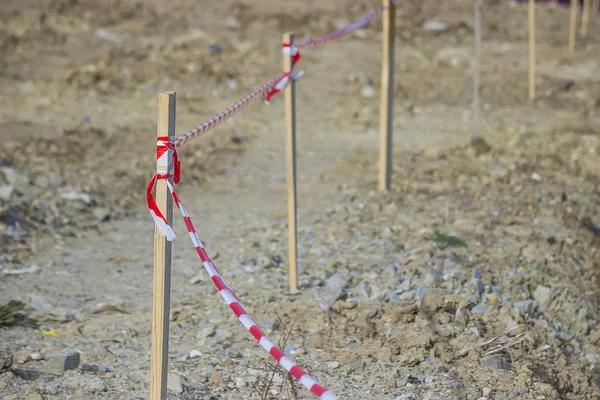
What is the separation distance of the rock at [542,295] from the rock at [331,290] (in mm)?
1186

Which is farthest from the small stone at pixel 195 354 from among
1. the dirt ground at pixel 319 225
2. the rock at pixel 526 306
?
the rock at pixel 526 306

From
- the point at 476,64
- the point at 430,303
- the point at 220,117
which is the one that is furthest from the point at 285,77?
the point at 476,64

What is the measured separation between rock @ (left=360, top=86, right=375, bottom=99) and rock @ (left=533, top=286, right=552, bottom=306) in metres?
6.09

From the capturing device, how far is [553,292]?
489cm

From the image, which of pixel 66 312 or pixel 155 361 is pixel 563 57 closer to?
pixel 66 312

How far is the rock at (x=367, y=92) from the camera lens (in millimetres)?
10664

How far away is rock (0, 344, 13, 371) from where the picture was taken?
3863 mm

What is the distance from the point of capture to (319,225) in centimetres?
609

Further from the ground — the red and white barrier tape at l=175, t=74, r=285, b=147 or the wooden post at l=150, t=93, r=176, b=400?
the red and white barrier tape at l=175, t=74, r=285, b=147

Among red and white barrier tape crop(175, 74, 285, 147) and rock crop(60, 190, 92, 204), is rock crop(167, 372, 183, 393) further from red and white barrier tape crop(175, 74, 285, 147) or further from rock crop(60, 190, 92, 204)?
rock crop(60, 190, 92, 204)

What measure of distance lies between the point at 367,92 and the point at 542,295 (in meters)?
6.25

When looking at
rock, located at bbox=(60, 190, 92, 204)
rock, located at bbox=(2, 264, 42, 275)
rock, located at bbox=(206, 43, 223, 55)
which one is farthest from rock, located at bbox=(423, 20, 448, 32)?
rock, located at bbox=(2, 264, 42, 275)

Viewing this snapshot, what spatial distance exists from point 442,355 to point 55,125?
267 inches

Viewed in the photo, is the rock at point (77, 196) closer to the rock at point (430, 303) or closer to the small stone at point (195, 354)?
the small stone at point (195, 354)
